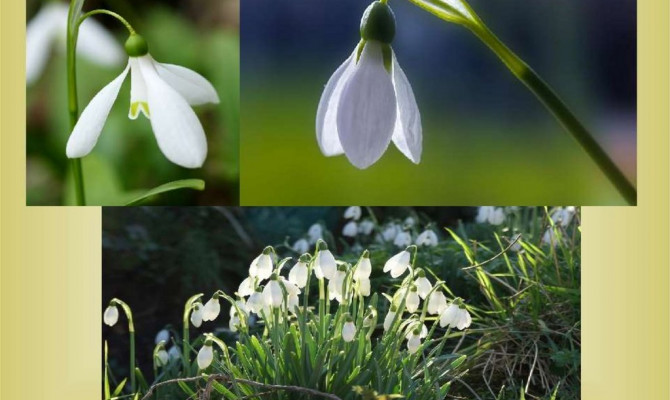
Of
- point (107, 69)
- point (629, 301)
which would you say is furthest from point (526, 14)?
point (107, 69)

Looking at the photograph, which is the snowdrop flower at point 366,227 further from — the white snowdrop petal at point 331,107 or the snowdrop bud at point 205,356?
the white snowdrop petal at point 331,107

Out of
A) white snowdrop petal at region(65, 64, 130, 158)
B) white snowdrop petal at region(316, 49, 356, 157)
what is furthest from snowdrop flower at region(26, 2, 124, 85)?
white snowdrop petal at region(316, 49, 356, 157)

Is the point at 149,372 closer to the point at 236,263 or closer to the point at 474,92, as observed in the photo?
the point at 236,263

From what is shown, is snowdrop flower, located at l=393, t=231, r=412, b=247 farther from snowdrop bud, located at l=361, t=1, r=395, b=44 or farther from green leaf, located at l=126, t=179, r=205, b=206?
snowdrop bud, located at l=361, t=1, r=395, b=44

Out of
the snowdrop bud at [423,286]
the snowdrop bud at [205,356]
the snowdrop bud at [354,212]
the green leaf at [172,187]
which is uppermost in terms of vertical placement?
the green leaf at [172,187]

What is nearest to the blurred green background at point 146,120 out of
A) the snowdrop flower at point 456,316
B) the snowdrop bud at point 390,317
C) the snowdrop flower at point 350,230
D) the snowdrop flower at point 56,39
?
the snowdrop flower at point 56,39

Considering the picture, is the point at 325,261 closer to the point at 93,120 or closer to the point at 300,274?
the point at 300,274
